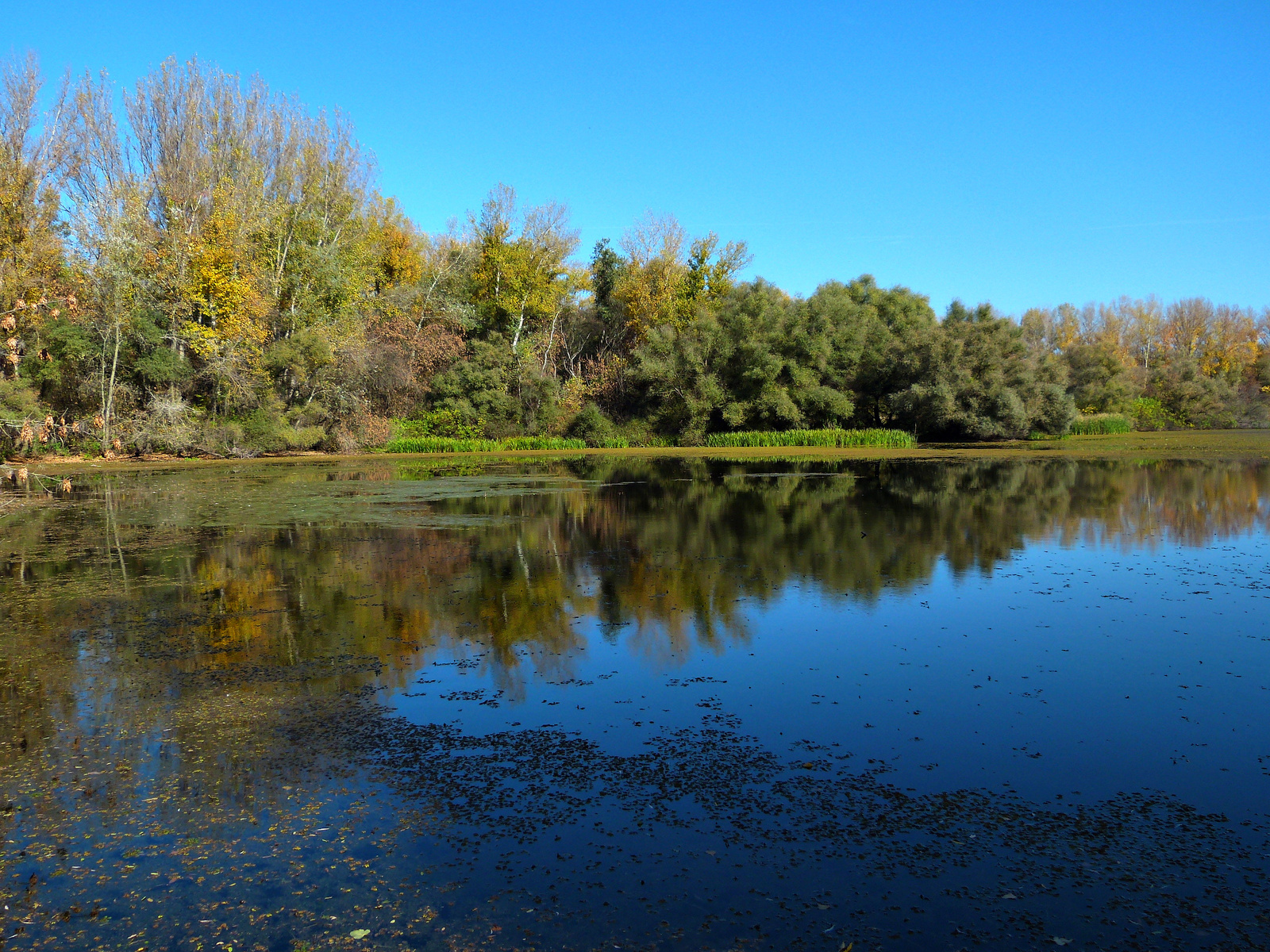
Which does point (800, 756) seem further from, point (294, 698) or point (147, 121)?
point (147, 121)

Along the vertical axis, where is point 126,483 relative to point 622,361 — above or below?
below

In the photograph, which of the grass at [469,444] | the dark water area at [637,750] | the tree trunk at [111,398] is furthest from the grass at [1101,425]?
the tree trunk at [111,398]

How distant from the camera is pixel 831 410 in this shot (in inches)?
1734

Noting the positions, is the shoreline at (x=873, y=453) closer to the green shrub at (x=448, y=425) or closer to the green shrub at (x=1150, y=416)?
the green shrub at (x=448, y=425)

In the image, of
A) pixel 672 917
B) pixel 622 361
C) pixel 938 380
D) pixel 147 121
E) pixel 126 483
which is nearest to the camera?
pixel 672 917

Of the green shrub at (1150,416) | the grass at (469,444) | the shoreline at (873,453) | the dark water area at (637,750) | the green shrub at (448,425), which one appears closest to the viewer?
the dark water area at (637,750)

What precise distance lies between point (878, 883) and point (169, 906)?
276 centimetres

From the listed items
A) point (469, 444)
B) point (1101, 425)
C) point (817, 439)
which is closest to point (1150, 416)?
point (1101, 425)

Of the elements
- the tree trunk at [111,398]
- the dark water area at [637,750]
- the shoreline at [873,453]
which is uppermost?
the tree trunk at [111,398]

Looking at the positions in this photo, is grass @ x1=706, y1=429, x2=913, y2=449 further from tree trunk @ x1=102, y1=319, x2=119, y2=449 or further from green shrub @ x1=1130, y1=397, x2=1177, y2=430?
tree trunk @ x1=102, y1=319, x2=119, y2=449

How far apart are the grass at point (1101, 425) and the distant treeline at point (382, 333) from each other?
2.94m

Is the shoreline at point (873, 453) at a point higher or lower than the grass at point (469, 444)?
lower

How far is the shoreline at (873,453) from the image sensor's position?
97.4 feet

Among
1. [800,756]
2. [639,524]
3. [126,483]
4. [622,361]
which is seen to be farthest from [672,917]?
[622,361]
